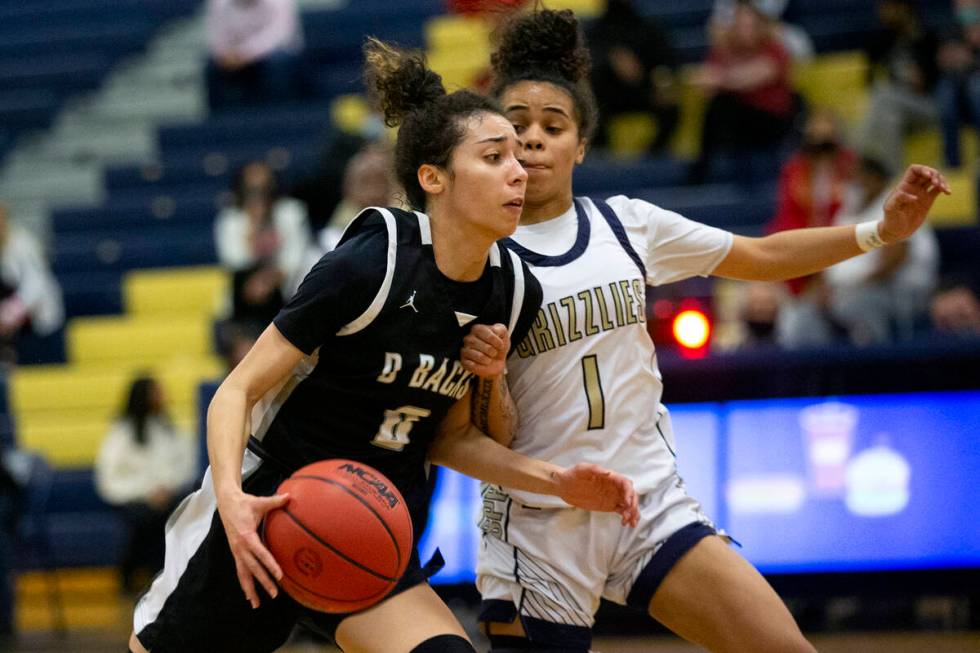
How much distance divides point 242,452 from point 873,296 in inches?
205

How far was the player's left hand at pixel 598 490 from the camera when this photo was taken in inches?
137

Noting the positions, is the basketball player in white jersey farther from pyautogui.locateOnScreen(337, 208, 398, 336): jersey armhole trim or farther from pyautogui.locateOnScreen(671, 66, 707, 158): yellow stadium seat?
pyautogui.locateOnScreen(671, 66, 707, 158): yellow stadium seat

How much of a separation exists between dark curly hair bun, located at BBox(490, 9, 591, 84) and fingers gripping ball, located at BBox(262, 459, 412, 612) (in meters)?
1.30

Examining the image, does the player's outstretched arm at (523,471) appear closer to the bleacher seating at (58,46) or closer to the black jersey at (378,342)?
the black jersey at (378,342)

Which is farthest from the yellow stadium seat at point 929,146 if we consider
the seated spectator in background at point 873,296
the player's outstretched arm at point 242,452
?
the player's outstretched arm at point 242,452

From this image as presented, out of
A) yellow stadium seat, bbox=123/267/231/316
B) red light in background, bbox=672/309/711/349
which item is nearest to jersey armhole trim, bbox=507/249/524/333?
red light in background, bbox=672/309/711/349

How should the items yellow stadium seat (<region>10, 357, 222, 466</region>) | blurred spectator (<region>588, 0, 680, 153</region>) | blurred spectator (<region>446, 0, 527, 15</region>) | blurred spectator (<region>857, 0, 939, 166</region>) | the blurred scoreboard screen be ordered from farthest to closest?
yellow stadium seat (<region>10, 357, 222, 466</region>) < blurred spectator (<region>588, 0, 680, 153</region>) < blurred spectator (<region>857, 0, 939, 166</region>) < the blurred scoreboard screen < blurred spectator (<region>446, 0, 527, 15</region>)

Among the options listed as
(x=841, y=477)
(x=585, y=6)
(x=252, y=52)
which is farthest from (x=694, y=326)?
(x=252, y=52)

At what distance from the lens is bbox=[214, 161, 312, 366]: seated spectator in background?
348 inches

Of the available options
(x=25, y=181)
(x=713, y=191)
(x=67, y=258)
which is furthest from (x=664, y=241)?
(x=25, y=181)

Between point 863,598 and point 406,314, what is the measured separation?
12.2ft

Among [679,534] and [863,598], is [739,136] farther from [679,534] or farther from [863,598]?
[679,534]

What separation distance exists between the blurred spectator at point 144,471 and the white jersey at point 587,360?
5.26 m

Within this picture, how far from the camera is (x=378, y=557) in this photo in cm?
324
